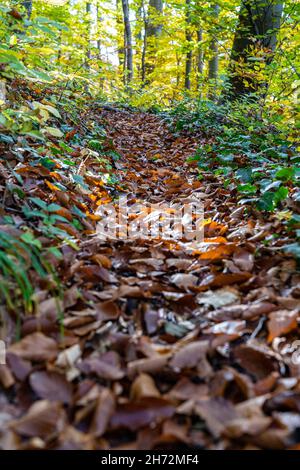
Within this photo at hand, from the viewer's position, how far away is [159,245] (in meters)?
2.35

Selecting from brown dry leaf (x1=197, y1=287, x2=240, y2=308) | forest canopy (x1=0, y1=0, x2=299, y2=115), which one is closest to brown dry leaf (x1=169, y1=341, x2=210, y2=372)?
brown dry leaf (x1=197, y1=287, x2=240, y2=308)

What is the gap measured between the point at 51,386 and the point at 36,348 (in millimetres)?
175

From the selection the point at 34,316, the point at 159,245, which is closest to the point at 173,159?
the point at 159,245

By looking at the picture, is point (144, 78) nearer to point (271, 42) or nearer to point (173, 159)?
point (271, 42)

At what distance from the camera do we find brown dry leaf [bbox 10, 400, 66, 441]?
102cm

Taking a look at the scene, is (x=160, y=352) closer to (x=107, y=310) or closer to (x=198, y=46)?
(x=107, y=310)

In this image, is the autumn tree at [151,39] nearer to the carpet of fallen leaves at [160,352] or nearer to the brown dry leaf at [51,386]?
the carpet of fallen leaves at [160,352]

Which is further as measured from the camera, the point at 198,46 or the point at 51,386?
the point at 198,46

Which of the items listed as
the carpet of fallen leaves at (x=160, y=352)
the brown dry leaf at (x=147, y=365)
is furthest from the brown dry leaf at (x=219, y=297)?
the brown dry leaf at (x=147, y=365)

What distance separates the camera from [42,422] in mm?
1045

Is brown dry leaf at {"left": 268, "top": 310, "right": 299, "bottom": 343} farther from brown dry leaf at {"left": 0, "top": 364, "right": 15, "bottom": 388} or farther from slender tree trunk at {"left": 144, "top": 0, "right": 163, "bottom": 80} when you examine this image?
slender tree trunk at {"left": 144, "top": 0, "right": 163, "bottom": 80}

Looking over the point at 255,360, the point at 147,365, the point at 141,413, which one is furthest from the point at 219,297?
the point at 141,413

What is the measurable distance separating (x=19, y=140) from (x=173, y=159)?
8.17ft

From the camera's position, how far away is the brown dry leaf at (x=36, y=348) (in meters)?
1.26
